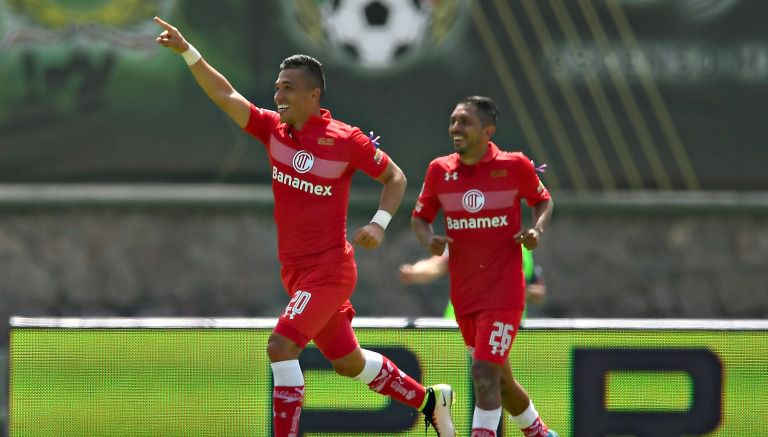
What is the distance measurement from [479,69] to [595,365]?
19.9ft

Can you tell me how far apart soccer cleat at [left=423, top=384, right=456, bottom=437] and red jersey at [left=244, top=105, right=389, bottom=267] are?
3.29 ft

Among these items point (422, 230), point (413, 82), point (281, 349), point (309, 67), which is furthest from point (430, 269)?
point (413, 82)

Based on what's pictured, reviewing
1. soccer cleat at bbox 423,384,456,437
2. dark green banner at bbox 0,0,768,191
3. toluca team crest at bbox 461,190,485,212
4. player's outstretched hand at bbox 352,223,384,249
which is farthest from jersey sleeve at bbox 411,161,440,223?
dark green banner at bbox 0,0,768,191

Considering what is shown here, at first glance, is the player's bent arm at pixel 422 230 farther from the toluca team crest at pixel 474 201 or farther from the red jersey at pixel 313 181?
the red jersey at pixel 313 181

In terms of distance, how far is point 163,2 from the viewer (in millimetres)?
13625

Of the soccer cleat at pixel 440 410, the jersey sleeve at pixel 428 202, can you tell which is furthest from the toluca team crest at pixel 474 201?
the soccer cleat at pixel 440 410

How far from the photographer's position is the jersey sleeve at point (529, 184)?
7.61 metres

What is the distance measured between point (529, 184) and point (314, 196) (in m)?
1.22

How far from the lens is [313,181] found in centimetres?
750

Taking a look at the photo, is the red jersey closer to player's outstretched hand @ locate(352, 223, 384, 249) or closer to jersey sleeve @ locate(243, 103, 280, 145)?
jersey sleeve @ locate(243, 103, 280, 145)

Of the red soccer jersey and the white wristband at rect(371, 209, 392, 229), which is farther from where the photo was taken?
the white wristband at rect(371, 209, 392, 229)

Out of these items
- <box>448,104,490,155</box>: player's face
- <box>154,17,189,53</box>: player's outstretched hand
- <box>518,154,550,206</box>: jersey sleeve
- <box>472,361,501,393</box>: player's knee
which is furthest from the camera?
<box>518,154,550,206</box>: jersey sleeve

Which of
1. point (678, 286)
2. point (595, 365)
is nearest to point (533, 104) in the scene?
point (678, 286)

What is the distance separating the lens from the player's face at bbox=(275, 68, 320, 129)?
7.49 meters
